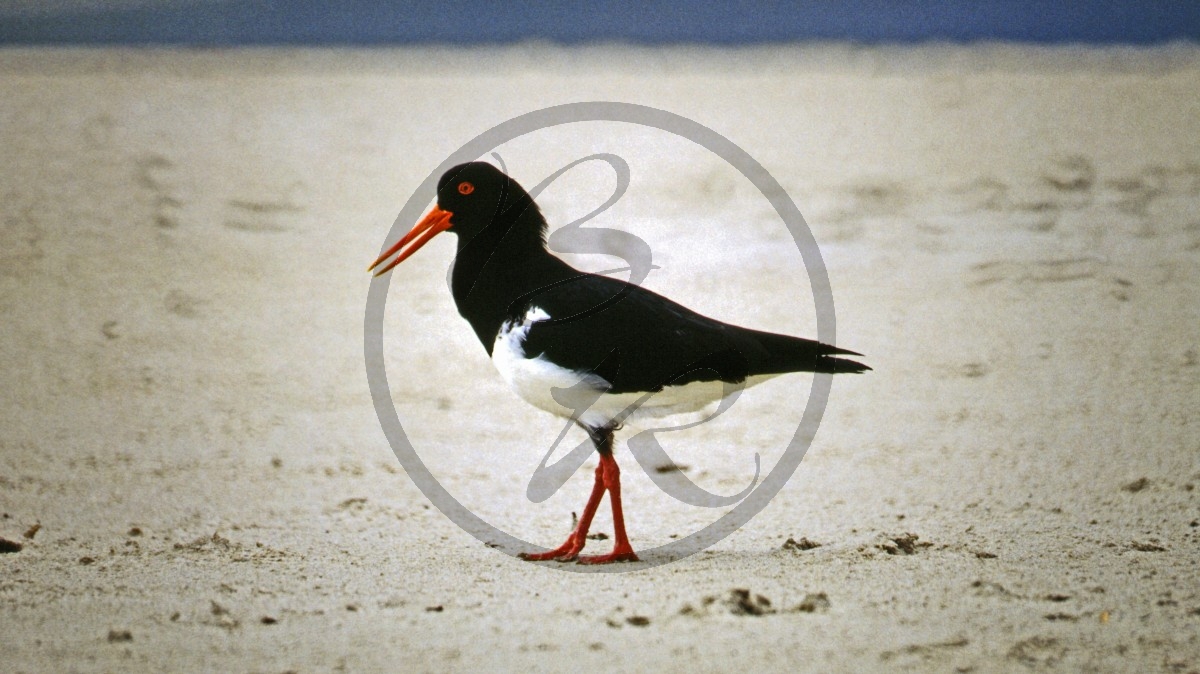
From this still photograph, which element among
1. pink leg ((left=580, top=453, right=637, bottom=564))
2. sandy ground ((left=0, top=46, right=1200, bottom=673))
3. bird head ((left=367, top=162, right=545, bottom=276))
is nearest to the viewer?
sandy ground ((left=0, top=46, right=1200, bottom=673))

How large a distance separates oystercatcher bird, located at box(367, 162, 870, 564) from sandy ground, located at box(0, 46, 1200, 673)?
55 centimetres

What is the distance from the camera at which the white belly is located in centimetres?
416

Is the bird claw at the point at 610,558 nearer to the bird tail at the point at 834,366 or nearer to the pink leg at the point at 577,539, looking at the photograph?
the pink leg at the point at 577,539

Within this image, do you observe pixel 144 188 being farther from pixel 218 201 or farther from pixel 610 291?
pixel 610 291

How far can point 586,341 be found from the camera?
4.16m

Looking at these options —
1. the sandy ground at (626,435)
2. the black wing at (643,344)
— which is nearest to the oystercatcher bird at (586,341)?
the black wing at (643,344)

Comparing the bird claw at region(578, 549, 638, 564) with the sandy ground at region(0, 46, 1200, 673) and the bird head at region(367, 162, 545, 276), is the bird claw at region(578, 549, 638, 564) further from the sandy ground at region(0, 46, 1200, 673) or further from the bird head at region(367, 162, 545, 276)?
the bird head at region(367, 162, 545, 276)

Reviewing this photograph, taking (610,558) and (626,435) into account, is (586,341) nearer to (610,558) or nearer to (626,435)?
(610,558)

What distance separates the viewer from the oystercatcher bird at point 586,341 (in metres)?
4.17

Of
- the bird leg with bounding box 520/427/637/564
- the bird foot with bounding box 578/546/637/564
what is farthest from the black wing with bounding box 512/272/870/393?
the bird foot with bounding box 578/546/637/564

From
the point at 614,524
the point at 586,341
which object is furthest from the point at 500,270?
the point at 614,524

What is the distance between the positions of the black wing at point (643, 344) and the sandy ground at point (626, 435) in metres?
0.65

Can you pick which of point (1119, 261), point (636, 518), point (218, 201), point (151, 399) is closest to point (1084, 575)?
point (636, 518)

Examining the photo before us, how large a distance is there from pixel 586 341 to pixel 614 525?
27.6 inches
